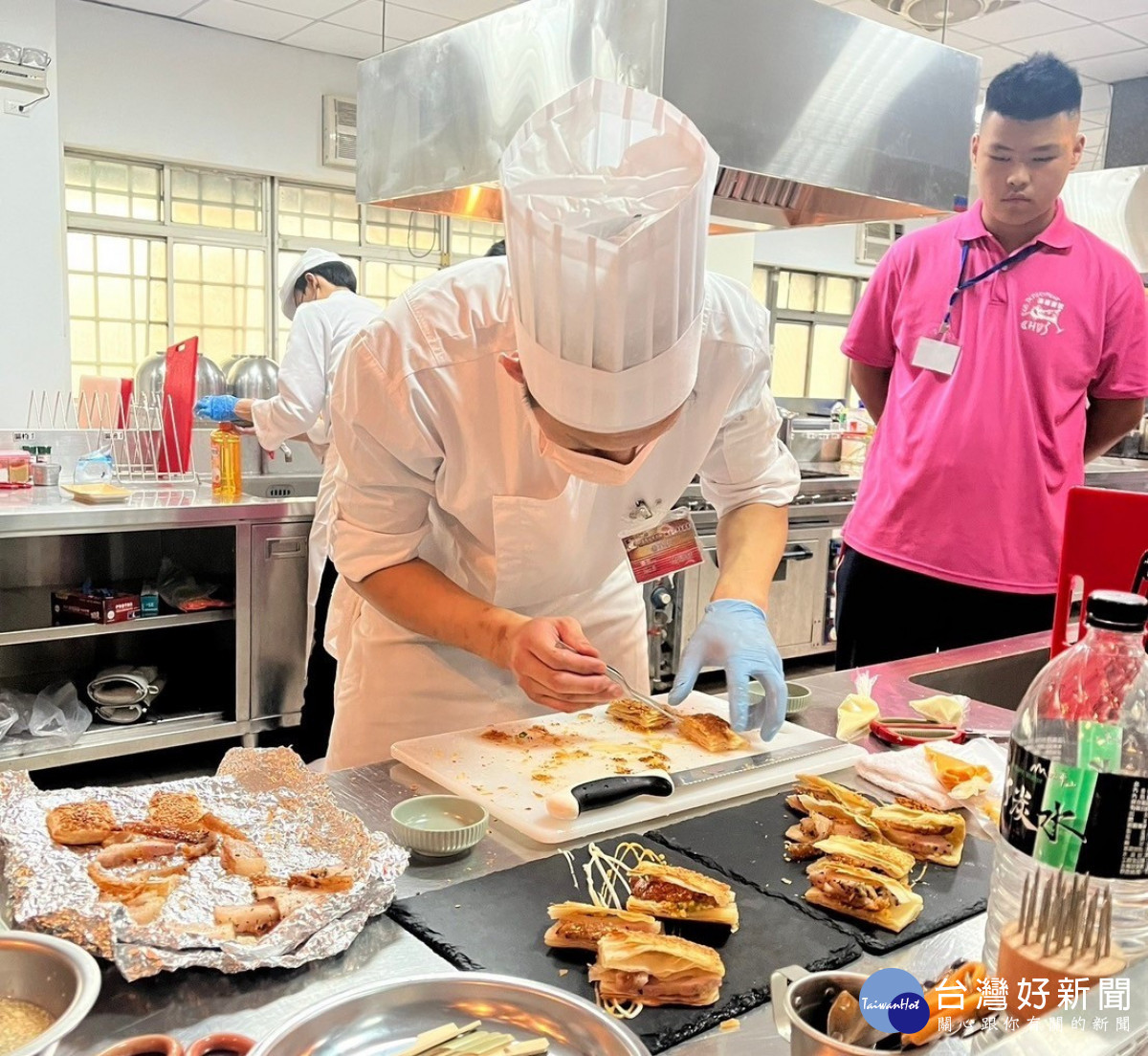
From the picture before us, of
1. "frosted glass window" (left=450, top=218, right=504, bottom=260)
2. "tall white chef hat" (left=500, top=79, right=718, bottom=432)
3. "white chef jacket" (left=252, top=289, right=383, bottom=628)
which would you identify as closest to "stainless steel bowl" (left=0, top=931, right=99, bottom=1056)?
"tall white chef hat" (left=500, top=79, right=718, bottom=432)

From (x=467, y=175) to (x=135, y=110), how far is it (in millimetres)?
4514

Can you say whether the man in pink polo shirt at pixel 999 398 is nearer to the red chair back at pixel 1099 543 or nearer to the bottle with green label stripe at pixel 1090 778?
the red chair back at pixel 1099 543

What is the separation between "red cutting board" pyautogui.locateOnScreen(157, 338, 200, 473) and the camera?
4016mm

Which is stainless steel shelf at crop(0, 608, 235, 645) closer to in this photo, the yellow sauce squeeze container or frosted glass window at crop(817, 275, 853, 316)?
the yellow sauce squeeze container

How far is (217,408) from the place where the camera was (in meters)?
4.15

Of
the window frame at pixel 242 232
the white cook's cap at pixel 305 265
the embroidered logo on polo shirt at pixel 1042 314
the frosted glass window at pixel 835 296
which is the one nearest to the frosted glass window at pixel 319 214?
the window frame at pixel 242 232

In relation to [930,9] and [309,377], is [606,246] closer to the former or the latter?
[309,377]

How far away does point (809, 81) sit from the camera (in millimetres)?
2338

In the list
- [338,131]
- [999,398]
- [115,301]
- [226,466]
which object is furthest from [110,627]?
[338,131]

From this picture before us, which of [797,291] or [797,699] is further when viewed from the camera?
[797,291]

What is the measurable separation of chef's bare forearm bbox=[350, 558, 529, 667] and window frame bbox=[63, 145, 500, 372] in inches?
205

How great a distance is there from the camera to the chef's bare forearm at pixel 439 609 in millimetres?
1538

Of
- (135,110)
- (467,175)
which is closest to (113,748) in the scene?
(467,175)

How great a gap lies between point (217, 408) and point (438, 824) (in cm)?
328
